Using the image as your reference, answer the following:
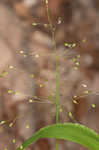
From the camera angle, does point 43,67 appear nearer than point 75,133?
No


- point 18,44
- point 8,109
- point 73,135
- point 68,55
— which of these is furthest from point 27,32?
point 73,135

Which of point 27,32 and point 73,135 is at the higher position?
point 27,32

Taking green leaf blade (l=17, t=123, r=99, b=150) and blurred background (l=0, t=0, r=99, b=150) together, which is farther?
blurred background (l=0, t=0, r=99, b=150)

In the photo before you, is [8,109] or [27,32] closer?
[8,109]

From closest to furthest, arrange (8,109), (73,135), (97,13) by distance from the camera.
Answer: (73,135)
(8,109)
(97,13)

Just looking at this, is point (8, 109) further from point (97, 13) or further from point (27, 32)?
point (97, 13)

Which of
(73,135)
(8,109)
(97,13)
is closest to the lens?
(73,135)

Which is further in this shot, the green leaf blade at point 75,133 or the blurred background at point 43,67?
the blurred background at point 43,67

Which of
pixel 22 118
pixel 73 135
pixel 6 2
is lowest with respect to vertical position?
pixel 22 118
